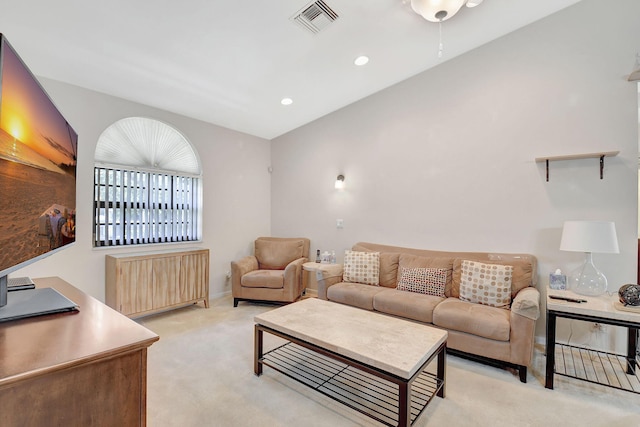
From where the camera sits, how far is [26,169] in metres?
1.05

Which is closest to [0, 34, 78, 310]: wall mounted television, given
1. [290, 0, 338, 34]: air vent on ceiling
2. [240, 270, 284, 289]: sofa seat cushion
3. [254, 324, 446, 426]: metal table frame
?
[254, 324, 446, 426]: metal table frame

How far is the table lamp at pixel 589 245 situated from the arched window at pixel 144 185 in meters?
4.11

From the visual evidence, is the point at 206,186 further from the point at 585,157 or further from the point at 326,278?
the point at 585,157

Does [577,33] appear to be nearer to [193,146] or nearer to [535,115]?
[535,115]

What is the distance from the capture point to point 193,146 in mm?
4098

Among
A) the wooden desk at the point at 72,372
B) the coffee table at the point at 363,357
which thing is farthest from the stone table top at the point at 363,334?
the wooden desk at the point at 72,372

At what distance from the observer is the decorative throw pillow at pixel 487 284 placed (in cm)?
271

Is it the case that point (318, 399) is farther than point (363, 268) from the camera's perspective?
No

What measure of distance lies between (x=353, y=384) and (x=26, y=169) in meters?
2.20

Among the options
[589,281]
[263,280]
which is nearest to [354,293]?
[263,280]

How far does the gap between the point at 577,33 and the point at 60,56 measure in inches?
183

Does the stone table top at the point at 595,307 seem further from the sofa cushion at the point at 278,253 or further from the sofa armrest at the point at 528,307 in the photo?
the sofa cushion at the point at 278,253

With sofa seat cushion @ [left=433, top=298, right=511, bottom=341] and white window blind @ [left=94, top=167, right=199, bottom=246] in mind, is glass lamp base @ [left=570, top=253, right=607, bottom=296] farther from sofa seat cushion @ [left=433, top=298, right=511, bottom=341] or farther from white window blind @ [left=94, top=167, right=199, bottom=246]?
white window blind @ [left=94, top=167, right=199, bottom=246]

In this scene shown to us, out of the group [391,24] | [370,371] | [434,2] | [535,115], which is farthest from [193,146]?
[535,115]
